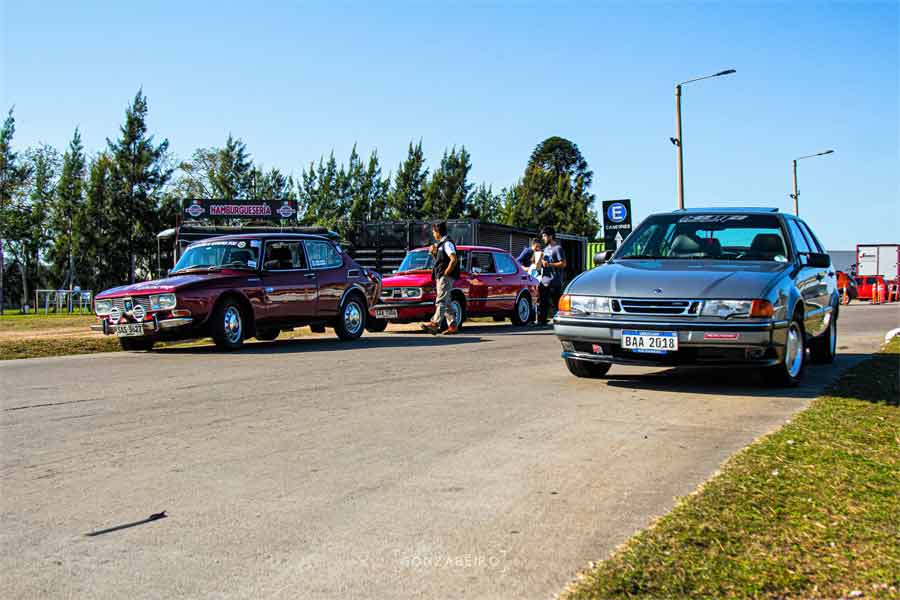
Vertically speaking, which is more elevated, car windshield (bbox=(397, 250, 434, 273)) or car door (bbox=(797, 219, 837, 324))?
car windshield (bbox=(397, 250, 434, 273))

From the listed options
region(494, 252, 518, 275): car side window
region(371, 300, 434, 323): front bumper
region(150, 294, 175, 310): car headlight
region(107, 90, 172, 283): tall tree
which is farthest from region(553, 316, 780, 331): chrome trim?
region(107, 90, 172, 283): tall tree

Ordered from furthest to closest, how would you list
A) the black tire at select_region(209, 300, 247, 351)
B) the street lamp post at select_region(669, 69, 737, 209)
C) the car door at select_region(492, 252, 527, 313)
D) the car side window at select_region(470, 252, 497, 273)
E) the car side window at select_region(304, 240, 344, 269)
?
the street lamp post at select_region(669, 69, 737, 209) → the car door at select_region(492, 252, 527, 313) → the car side window at select_region(470, 252, 497, 273) → the car side window at select_region(304, 240, 344, 269) → the black tire at select_region(209, 300, 247, 351)

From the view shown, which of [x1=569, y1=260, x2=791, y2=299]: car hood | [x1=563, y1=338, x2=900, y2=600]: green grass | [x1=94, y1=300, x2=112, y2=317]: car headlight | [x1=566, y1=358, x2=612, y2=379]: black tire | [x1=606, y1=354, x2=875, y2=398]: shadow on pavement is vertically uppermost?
[x1=569, y1=260, x2=791, y2=299]: car hood

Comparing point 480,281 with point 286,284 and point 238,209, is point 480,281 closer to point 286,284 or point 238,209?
point 286,284

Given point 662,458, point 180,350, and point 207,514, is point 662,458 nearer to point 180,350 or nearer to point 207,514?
point 207,514

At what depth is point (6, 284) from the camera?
66.9 metres

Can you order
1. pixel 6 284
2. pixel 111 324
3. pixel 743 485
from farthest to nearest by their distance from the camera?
pixel 6 284 → pixel 111 324 → pixel 743 485

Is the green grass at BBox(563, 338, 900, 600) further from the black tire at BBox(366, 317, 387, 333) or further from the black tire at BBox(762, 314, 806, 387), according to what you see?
the black tire at BBox(366, 317, 387, 333)

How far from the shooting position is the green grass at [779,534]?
3.00 metres

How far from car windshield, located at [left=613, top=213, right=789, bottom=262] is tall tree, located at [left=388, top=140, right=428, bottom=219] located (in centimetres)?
4756

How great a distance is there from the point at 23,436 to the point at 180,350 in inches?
279

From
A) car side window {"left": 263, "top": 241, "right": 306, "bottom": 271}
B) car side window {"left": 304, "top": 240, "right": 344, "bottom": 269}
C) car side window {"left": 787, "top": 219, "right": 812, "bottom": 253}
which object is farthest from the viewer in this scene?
car side window {"left": 304, "top": 240, "right": 344, "bottom": 269}

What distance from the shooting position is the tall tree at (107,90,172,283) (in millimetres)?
48875

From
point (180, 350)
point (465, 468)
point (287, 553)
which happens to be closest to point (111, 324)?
point (180, 350)
